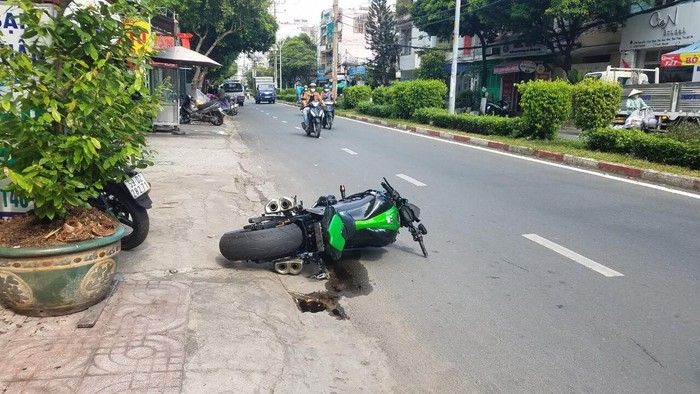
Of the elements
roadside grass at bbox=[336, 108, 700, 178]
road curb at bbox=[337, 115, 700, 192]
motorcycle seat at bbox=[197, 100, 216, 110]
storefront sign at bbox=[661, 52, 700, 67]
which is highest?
storefront sign at bbox=[661, 52, 700, 67]

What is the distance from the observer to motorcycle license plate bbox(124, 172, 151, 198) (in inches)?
177

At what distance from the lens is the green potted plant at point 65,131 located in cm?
319

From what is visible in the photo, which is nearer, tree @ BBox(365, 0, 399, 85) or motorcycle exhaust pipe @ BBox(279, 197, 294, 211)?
motorcycle exhaust pipe @ BBox(279, 197, 294, 211)

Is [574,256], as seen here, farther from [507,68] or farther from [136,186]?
[507,68]

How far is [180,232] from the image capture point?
562 cm

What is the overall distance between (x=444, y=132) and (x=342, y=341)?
1507cm

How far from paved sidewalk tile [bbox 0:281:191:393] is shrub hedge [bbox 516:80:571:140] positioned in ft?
39.0

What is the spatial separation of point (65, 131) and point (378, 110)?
24109 millimetres

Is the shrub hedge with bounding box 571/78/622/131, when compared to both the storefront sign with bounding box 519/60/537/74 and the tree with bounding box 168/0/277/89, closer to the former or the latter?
the tree with bounding box 168/0/277/89

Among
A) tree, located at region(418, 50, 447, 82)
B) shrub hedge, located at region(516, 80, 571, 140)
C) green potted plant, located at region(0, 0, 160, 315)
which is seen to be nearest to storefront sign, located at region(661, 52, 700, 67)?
shrub hedge, located at region(516, 80, 571, 140)

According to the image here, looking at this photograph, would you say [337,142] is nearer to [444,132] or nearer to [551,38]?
[444,132]

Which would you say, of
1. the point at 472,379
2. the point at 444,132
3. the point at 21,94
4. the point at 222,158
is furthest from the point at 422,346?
the point at 444,132

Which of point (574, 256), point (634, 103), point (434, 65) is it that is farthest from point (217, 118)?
point (434, 65)

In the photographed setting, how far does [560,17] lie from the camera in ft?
78.2
